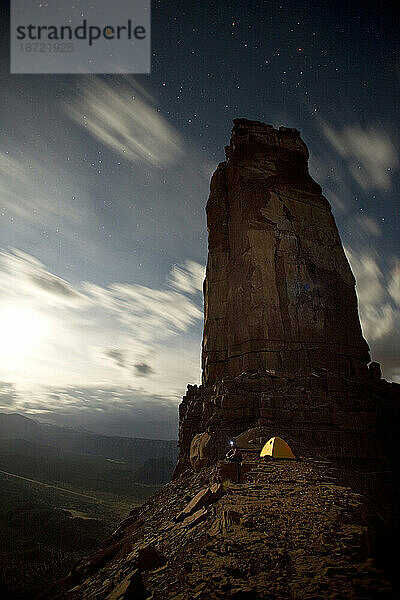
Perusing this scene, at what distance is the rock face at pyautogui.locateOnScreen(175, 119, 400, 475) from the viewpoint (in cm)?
2006

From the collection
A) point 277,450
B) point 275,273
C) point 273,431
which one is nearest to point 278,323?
point 275,273

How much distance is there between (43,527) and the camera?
5162 centimetres

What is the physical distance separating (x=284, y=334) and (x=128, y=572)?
826 inches

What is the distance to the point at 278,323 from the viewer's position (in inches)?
1095

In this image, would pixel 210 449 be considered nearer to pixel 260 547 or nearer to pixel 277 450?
pixel 277 450

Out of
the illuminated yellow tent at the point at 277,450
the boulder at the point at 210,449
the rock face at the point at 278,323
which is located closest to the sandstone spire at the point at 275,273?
the rock face at the point at 278,323

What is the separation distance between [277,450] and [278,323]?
47.0ft

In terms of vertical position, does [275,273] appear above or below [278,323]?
above

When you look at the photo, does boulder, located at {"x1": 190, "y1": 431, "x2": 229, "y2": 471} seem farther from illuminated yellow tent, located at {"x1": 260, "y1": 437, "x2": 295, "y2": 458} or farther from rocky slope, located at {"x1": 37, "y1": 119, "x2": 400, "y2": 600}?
illuminated yellow tent, located at {"x1": 260, "y1": 437, "x2": 295, "y2": 458}

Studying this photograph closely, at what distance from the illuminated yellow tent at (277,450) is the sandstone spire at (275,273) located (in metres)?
10.8

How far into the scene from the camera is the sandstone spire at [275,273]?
27.6 m

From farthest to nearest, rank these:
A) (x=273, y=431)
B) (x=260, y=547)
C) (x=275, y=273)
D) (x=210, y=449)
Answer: (x=275, y=273)
(x=210, y=449)
(x=273, y=431)
(x=260, y=547)

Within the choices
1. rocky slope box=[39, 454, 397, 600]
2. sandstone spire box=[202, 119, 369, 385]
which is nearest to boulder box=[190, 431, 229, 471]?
rocky slope box=[39, 454, 397, 600]

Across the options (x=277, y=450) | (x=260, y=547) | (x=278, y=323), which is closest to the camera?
(x=260, y=547)
